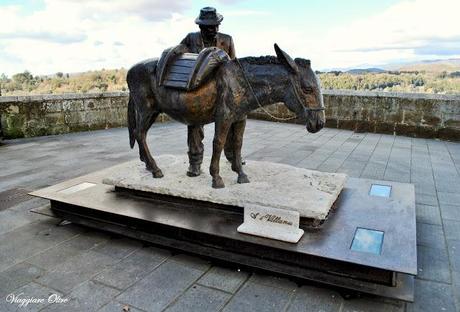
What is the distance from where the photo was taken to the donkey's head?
10.2 feet

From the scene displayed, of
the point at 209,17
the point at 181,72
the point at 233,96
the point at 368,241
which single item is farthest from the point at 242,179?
the point at 209,17

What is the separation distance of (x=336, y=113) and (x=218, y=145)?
703cm

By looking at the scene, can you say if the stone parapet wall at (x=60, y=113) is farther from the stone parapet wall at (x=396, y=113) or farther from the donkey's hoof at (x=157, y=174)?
the donkey's hoof at (x=157, y=174)

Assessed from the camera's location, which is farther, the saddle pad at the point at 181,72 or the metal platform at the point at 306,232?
the saddle pad at the point at 181,72

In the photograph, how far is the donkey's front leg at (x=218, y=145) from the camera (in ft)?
11.3

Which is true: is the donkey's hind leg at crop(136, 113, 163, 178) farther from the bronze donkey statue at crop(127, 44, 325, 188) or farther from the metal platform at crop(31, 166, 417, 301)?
the metal platform at crop(31, 166, 417, 301)

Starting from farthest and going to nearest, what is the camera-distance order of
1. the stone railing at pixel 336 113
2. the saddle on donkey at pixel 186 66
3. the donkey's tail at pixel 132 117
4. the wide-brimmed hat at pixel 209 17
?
1. the stone railing at pixel 336 113
2. the donkey's tail at pixel 132 117
3. the wide-brimmed hat at pixel 209 17
4. the saddle on donkey at pixel 186 66

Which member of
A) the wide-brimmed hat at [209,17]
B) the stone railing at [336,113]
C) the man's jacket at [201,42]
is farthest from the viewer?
the stone railing at [336,113]

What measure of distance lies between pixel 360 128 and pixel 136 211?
7480mm

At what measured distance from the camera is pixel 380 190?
12.8 feet

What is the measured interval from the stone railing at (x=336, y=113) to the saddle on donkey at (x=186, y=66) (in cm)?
610

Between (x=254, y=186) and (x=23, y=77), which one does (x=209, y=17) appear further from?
(x=23, y=77)

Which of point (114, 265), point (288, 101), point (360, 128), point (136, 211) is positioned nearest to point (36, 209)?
point (136, 211)

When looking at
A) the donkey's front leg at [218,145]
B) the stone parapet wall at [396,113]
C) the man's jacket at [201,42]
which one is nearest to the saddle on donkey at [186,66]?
the man's jacket at [201,42]
